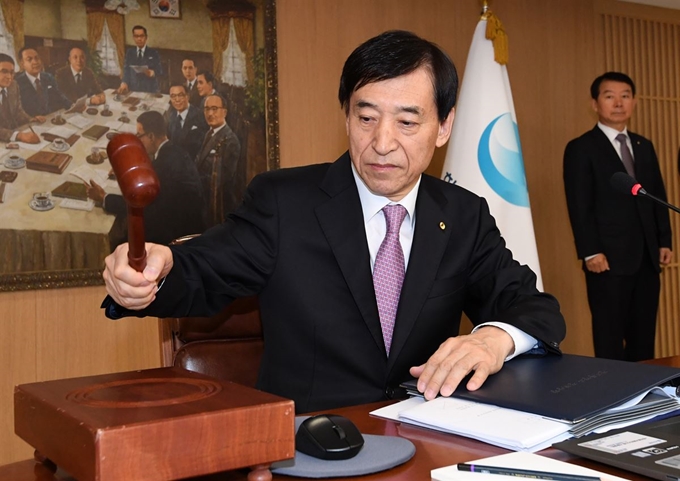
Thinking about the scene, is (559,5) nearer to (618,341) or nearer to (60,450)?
(618,341)

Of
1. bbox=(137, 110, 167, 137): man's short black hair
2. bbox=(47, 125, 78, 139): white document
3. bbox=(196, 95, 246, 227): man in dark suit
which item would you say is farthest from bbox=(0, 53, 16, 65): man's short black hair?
bbox=(196, 95, 246, 227): man in dark suit

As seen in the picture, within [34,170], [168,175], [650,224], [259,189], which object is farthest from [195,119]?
[650,224]

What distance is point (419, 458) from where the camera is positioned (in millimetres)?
1067

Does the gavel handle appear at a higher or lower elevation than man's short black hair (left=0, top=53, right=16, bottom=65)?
lower

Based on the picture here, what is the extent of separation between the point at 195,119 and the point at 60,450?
11.2ft

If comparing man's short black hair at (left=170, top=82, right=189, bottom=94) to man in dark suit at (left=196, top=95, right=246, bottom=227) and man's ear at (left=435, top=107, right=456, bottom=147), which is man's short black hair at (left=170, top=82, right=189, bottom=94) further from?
man's ear at (left=435, top=107, right=456, bottom=147)

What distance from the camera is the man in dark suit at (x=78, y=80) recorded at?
3.76 meters

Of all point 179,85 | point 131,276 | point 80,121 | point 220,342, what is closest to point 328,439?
point 131,276

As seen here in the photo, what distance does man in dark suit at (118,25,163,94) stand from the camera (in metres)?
3.95

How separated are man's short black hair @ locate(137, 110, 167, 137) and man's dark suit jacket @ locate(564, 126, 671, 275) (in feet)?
8.07

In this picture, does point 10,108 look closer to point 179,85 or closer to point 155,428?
point 179,85

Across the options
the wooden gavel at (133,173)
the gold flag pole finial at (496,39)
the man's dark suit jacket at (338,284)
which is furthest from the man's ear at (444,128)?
the gold flag pole finial at (496,39)

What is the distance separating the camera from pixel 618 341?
4805 millimetres

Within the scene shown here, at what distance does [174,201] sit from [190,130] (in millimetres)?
381
